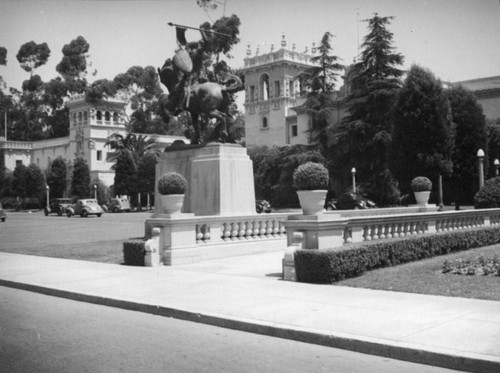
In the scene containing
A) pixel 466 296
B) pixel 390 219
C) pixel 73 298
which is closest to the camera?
pixel 466 296

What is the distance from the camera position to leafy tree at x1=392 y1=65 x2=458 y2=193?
138 ft

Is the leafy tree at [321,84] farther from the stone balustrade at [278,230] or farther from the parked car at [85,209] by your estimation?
the stone balustrade at [278,230]

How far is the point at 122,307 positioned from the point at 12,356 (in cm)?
330

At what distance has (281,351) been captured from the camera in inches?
272

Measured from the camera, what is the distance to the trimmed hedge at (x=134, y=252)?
14.9m

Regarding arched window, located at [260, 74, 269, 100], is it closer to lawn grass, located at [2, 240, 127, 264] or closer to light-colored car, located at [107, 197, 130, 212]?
light-colored car, located at [107, 197, 130, 212]

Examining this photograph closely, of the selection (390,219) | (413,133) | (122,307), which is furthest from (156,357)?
(413,133)

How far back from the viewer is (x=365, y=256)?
11984 mm

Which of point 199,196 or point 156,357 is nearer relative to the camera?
point 156,357

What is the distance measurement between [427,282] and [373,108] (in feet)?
144

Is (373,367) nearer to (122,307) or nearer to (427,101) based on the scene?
(122,307)

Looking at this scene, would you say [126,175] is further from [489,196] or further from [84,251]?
[489,196]

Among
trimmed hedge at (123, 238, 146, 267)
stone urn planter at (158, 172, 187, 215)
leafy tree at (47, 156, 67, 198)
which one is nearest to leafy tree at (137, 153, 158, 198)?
leafy tree at (47, 156, 67, 198)

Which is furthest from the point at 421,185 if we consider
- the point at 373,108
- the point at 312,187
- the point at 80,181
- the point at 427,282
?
the point at 80,181
